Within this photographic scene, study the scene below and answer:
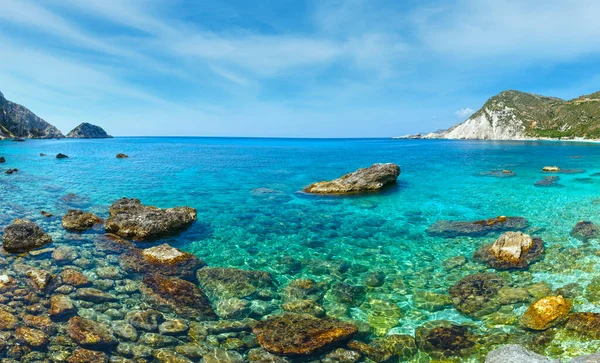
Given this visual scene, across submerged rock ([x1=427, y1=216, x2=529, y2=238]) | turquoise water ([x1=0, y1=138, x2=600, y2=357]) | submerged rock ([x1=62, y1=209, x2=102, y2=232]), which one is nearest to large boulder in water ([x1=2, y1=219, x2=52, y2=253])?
turquoise water ([x1=0, y1=138, x2=600, y2=357])

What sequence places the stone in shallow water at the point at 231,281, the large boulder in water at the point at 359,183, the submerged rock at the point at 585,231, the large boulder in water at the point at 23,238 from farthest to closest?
the large boulder in water at the point at 359,183 < the submerged rock at the point at 585,231 < the large boulder in water at the point at 23,238 < the stone in shallow water at the point at 231,281

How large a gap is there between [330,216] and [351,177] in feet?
40.7

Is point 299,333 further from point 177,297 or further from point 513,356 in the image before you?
point 513,356

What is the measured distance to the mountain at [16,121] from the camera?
173 metres

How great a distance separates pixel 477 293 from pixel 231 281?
1042cm

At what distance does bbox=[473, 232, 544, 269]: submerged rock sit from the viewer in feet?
52.1

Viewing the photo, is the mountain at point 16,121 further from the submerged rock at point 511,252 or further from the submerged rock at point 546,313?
the submerged rock at point 546,313

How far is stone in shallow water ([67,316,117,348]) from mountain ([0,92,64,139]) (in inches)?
8377

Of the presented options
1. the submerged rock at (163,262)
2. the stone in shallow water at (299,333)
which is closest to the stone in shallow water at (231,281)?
the submerged rock at (163,262)

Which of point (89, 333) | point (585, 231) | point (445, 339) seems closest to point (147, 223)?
point (89, 333)

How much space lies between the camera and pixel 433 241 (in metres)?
19.7

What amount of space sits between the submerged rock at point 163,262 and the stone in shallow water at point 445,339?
10.1 meters

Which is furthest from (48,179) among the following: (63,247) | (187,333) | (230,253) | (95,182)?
(187,333)

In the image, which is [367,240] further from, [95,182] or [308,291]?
[95,182]
